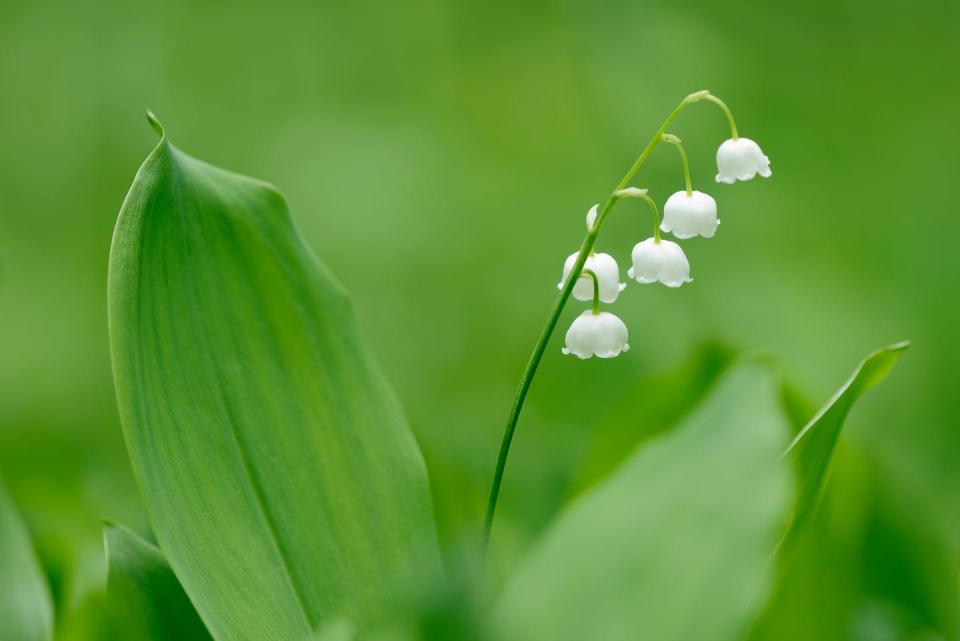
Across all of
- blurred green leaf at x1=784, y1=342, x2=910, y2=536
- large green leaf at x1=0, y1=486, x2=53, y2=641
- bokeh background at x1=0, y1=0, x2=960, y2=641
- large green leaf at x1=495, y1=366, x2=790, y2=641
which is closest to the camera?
large green leaf at x1=495, y1=366, x2=790, y2=641

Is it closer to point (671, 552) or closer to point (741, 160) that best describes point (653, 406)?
point (741, 160)

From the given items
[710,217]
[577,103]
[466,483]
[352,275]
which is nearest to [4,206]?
[352,275]

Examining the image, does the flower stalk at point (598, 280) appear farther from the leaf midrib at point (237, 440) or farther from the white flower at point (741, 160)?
the leaf midrib at point (237, 440)

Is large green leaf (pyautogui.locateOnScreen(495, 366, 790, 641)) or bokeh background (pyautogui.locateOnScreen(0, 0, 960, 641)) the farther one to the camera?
bokeh background (pyautogui.locateOnScreen(0, 0, 960, 641))

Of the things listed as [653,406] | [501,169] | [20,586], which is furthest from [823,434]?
[501,169]

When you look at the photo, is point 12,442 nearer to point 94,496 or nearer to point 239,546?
point 94,496

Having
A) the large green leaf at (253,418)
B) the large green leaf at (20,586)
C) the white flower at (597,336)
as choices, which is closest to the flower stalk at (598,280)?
the white flower at (597,336)

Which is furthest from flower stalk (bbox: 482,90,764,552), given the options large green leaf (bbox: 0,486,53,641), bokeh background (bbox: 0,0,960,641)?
bokeh background (bbox: 0,0,960,641)

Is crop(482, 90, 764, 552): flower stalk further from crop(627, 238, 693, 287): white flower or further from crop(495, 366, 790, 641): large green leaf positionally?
crop(495, 366, 790, 641): large green leaf
